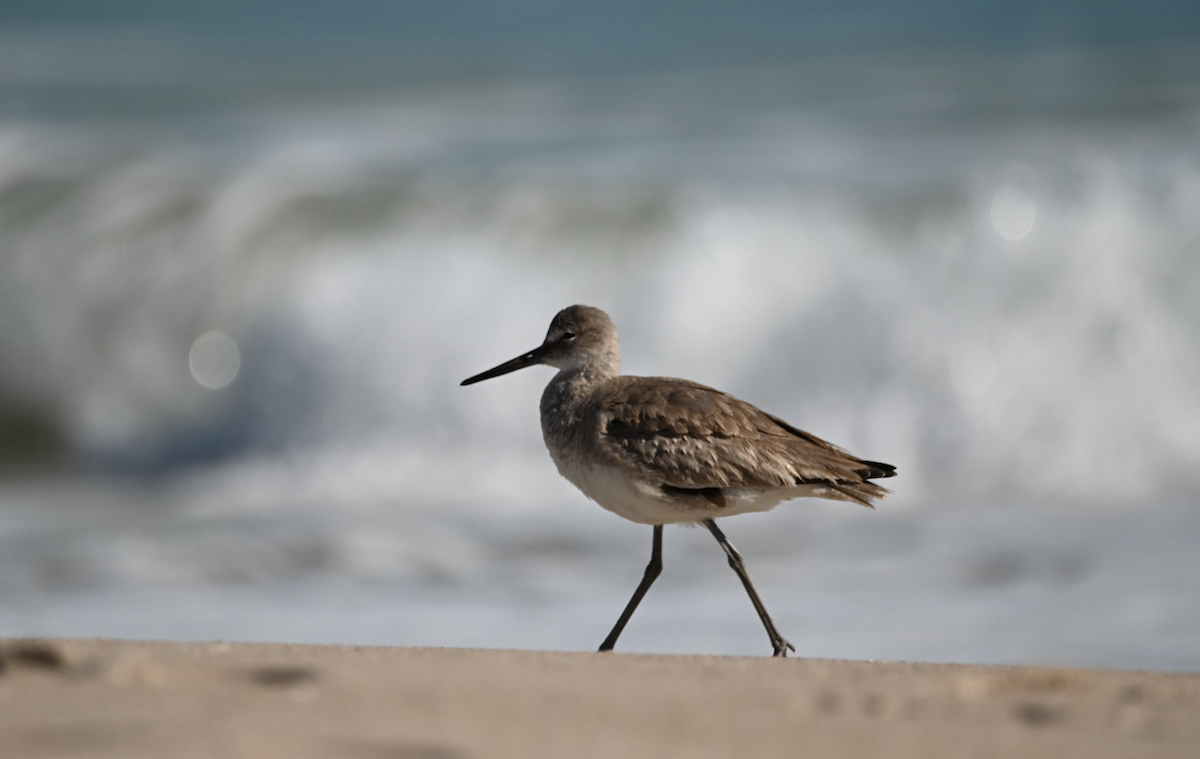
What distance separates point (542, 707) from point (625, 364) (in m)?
7.82

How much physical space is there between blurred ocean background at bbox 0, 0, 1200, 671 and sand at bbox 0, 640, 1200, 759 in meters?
2.74

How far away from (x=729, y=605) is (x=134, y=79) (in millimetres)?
16547

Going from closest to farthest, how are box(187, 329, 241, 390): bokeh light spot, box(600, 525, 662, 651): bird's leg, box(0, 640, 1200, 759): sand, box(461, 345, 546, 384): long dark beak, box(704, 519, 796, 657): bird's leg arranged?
box(0, 640, 1200, 759): sand < box(704, 519, 796, 657): bird's leg < box(600, 525, 662, 651): bird's leg < box(461, 345, 546, 384): long dark beak < box(187, 329, 241, 390): bokeh light spot

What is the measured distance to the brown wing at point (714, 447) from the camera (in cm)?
486

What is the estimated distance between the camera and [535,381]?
1109 centimetres

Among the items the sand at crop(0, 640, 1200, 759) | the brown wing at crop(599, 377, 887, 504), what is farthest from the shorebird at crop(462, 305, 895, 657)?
the sand at crop(0, 640, 1200, 759)

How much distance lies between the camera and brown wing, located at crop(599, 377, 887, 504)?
4.86m

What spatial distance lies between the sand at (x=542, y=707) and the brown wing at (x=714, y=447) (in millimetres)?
1146

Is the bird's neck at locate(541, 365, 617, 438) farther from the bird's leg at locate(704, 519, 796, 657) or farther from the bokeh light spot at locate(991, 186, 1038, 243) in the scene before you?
the bokeh light spot at locate(991, 186, 1038, 243)

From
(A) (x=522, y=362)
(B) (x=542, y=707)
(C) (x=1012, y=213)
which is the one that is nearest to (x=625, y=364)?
(C) (x=1012, y=213)

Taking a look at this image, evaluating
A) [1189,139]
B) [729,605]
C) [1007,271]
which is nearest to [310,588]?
[729,605]

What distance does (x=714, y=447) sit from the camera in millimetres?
4895

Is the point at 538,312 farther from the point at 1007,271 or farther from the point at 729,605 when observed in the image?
the point at 729,605

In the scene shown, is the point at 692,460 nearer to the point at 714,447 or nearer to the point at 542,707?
the point at 714,447
